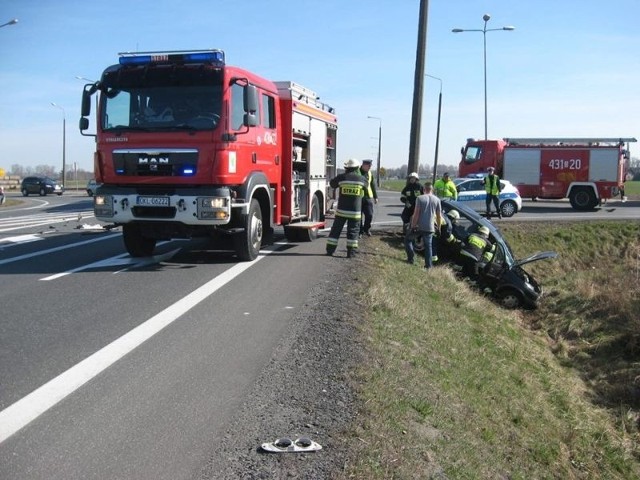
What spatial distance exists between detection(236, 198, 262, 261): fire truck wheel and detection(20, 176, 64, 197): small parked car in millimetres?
46236

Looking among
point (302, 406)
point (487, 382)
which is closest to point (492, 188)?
point (487, 382)

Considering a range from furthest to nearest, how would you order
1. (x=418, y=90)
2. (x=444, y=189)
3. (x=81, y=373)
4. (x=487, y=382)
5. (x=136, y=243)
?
(x=444, y=189)
(x=418, y=90)
(x=136, y=243)
(x=487, y=382)
(x=81, y=373)

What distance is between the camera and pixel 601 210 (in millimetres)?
28625

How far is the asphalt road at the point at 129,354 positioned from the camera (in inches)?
148

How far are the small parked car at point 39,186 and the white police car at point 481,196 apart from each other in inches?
1535

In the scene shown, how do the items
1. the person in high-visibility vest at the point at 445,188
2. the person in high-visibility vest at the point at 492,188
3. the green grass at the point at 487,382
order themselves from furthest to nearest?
the person in high-visibility vest at the point at 492,188, the person in high-visibility vest at the point at 445,188, the green grass at the point at 487,382

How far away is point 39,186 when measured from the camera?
52.2m

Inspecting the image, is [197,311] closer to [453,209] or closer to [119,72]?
[119,72]

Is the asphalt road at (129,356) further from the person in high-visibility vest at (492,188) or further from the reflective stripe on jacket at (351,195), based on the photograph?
the person in high-visibility vest at (492,188)

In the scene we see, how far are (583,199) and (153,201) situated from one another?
77.8ft

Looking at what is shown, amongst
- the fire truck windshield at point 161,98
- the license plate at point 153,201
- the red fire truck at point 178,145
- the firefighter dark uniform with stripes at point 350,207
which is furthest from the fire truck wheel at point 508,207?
the license plate at point 153,201

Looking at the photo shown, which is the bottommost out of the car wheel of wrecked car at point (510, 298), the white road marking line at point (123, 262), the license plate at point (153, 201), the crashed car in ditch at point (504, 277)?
the car wheel of wrecked car at point (510, 298)

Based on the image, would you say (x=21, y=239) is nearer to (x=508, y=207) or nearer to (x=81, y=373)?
(x=81, y=373)

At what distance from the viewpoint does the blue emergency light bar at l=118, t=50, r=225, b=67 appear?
31.6ft
